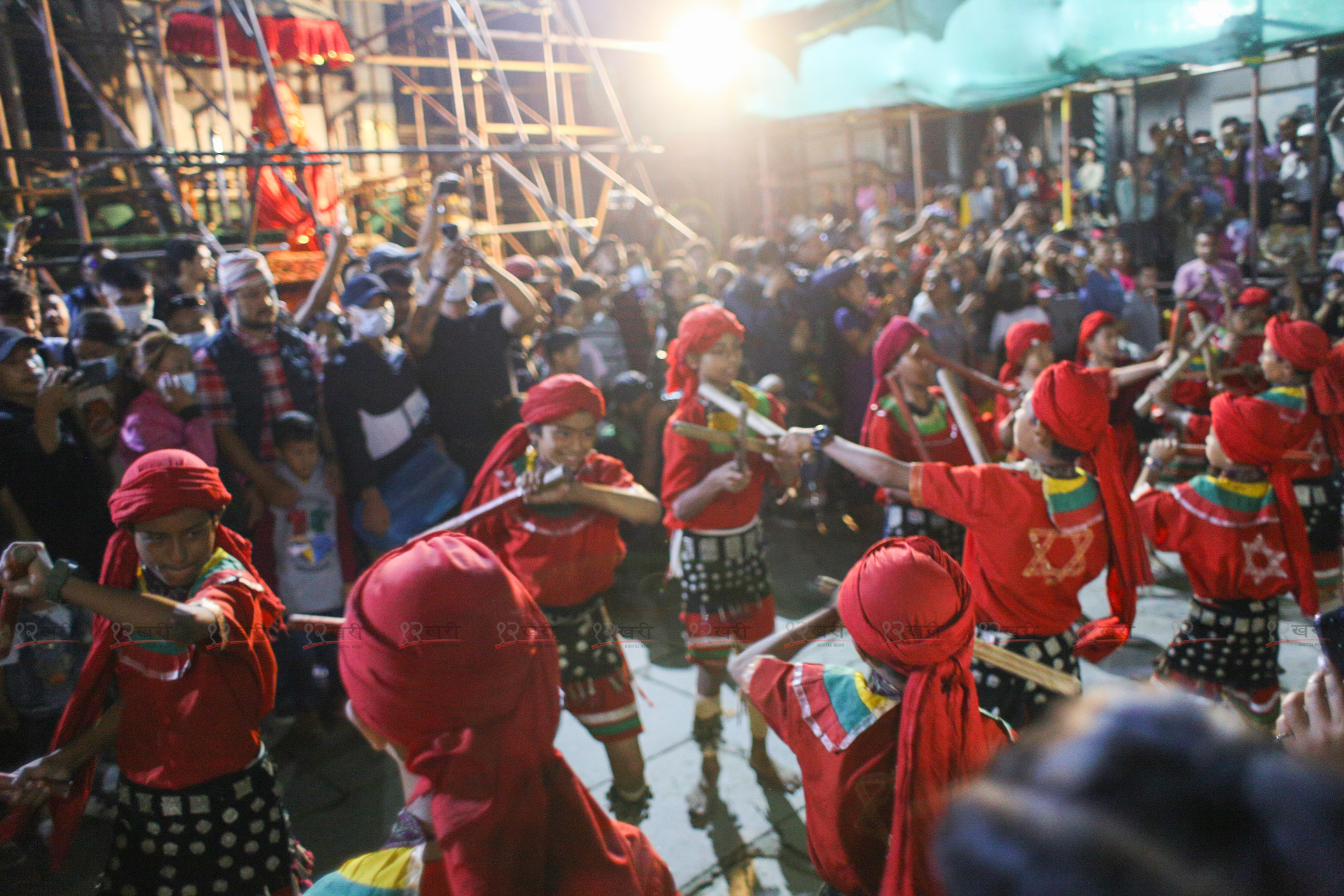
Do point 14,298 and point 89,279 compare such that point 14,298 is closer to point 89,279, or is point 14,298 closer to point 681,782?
point 89,279

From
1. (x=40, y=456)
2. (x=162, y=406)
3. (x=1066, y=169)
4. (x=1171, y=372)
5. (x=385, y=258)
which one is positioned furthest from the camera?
(x=1066, y=169)

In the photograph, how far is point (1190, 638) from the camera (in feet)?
10.5

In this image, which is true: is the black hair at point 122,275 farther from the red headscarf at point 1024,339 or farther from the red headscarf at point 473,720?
the red headscarf at point 1024,339

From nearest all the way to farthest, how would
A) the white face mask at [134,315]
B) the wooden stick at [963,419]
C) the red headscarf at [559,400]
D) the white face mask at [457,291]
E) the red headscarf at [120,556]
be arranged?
the red headscarf at [120,556] < the red headscarf at [559,400] < the wooden stick at [963,419] < the white face mask at [134,315] < the white face mask at [457,291]

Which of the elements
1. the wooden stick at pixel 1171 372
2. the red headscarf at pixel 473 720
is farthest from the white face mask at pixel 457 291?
Result: the wooden stick at pixel 1171 372

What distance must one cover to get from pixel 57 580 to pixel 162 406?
181 cm

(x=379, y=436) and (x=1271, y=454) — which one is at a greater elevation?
(x=379, y=436)

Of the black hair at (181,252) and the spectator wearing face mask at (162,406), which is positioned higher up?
the black hair at (181,252)

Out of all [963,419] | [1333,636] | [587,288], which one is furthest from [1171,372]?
[587,288]

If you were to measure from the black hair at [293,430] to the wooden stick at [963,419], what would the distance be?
2.60m

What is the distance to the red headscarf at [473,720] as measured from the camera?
130 cm

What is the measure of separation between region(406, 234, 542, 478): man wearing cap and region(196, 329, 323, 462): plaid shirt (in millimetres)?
721

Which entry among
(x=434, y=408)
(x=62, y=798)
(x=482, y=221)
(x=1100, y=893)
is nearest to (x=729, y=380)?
(x=434, y=408)

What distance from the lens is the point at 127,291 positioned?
4258 mm
